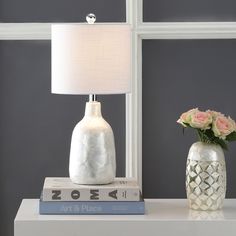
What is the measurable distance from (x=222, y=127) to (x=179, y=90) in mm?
383

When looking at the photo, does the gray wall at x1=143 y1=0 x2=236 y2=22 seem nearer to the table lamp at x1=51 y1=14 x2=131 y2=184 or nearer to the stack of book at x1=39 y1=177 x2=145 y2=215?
the table lamp at x1=51 y1=14 x2=131 y2=184

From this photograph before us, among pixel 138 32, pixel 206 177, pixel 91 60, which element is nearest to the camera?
pixel 91 60

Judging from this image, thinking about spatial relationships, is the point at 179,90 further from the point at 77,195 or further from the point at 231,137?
the point at 77,195

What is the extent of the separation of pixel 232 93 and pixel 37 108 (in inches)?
29.2

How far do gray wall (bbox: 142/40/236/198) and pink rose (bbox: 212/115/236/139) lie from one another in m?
0.33

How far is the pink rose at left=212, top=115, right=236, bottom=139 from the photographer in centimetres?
232

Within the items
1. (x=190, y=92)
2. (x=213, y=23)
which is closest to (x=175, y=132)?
(x=190, y=92)

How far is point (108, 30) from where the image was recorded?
2227 millimetres

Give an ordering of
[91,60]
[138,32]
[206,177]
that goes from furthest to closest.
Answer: [138,32] < [206,177] < [91,60]

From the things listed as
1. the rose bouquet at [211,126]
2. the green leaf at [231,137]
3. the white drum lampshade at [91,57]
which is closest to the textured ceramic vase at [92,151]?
the white drum lampshade at [91,57]

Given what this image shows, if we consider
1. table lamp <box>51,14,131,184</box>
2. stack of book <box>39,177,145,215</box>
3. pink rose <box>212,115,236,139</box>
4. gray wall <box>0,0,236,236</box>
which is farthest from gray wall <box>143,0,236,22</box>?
stack of book <box>39,177,145,215</box>

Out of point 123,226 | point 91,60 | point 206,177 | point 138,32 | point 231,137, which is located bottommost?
point 123,226

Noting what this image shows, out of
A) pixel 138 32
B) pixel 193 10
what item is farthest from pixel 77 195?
pixel 193 10

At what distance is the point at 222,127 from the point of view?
7.62 feet
